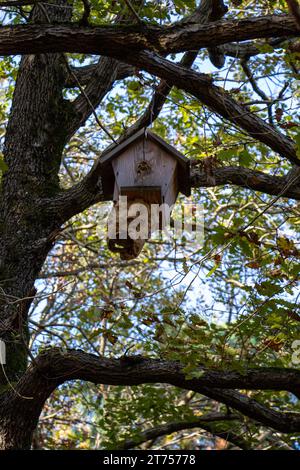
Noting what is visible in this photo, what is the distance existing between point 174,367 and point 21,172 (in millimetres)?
1768

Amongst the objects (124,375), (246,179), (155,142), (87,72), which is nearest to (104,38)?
(155,142)

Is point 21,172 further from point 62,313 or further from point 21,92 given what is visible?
point 62,313

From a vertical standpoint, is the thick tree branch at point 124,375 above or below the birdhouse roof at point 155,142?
below

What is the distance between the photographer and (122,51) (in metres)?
3.29

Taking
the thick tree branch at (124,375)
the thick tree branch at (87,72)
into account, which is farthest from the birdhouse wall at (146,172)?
the thick tree branch at (87,72)

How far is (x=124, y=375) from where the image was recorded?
397 cm

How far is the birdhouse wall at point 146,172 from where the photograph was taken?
11.7 ft

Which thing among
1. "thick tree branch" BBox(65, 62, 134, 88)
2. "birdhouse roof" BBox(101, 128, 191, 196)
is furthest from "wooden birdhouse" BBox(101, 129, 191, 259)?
"thick tree branch" BBox(65, 62, 134, 88)

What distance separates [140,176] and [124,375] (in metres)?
1.17

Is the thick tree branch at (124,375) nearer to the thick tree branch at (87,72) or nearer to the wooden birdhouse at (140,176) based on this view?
the wooden birdhouse at (140,176)

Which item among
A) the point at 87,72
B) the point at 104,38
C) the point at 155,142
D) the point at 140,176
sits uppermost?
the point at 87,72

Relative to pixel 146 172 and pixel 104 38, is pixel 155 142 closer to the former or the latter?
pixel 146 172

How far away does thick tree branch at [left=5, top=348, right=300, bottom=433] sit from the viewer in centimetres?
393
